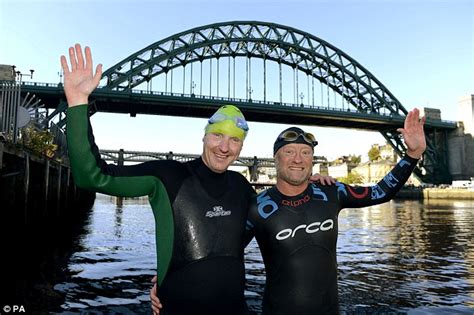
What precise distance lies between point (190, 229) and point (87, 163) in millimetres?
820

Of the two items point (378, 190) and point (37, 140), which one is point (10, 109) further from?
point (378, 190)

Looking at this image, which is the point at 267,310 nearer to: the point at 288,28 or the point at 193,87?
the point at 193,87

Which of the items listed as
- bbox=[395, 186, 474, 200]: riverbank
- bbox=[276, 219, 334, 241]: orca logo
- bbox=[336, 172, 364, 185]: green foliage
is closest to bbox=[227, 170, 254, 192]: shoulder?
bbox=[276, 219, 334, 241]: orca logo

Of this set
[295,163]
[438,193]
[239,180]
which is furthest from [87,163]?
[438,193]

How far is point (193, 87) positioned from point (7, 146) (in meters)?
57.0

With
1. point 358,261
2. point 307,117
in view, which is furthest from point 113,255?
point 307,117

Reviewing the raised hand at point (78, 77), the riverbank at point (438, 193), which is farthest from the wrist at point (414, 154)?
the riverbank at point (438, 193)

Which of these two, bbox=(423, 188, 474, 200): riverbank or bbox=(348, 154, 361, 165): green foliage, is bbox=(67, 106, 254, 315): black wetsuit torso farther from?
bbox=(348, 154, 361, 165): green foliage

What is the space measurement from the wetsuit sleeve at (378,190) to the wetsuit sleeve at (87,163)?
6.25 feet

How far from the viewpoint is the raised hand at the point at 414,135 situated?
3391 millimetres

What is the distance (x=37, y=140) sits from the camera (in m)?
14.4

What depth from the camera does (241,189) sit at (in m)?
2.90

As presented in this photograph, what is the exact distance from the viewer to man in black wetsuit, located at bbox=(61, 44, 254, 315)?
7.80 feet

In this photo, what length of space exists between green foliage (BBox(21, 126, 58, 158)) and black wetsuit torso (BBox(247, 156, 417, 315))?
38.2 ft
